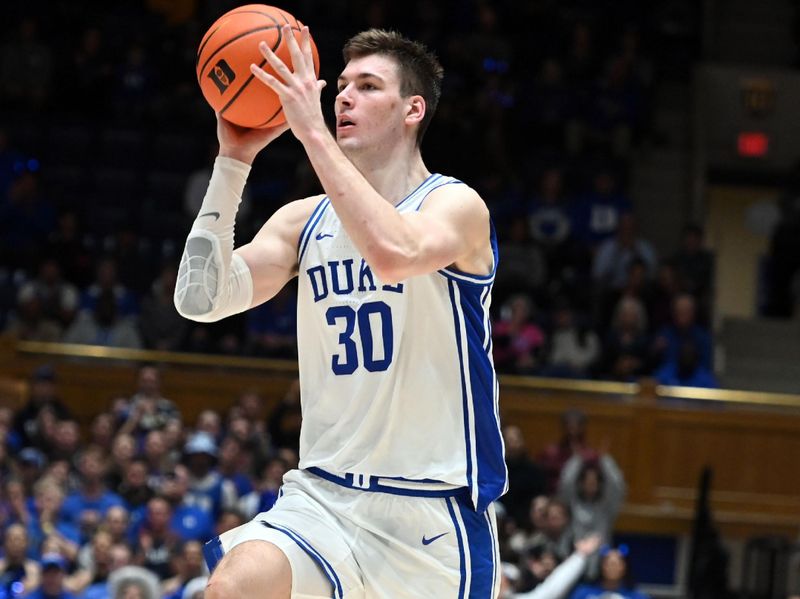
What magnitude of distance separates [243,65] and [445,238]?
0.84 m

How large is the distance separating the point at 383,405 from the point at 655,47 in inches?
596

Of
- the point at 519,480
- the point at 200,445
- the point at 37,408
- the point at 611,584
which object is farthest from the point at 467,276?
the point at 37,408

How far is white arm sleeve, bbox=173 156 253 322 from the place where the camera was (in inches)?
178

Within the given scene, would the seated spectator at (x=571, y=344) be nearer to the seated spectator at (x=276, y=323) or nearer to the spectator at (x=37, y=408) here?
the seated spectator at (x=276, y=323)

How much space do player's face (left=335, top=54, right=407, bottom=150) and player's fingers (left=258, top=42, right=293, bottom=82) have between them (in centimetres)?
37

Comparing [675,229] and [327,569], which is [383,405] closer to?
[327,569]

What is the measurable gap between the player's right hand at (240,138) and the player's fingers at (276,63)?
1.45ft

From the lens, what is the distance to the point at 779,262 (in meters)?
17.1

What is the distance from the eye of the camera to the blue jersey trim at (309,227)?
473 centimetres

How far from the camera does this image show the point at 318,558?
14.1 ft

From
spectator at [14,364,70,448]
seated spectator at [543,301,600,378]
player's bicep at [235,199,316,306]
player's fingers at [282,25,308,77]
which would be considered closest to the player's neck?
player's bicep at [235,199,316,306]

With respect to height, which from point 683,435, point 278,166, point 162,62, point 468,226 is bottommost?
point 683,435

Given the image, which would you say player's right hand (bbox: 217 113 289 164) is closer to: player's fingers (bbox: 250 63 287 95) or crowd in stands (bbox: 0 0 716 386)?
player's fingers (bbox: 250 63 287 95)

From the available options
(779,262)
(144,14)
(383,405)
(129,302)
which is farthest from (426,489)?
(144,14)
